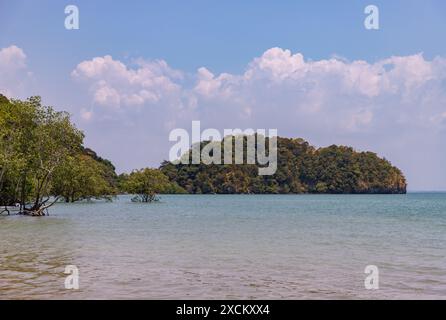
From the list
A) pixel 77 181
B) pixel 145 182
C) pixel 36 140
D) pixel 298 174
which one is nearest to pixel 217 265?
pixel 36 140

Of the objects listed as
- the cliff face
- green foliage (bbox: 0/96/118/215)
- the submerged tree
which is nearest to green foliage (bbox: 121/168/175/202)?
the submerged tree

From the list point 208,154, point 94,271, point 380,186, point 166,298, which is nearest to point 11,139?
point 94,271

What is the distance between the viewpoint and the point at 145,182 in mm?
80188

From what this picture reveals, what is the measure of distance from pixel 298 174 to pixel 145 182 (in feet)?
308

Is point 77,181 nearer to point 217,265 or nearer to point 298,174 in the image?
point 217,265

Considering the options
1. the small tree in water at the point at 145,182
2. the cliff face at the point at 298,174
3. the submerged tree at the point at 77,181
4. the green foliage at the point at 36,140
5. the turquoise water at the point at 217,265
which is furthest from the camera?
the cliff face at the point at 298,174

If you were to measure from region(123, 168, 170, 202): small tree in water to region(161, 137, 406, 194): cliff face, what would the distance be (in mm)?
75439

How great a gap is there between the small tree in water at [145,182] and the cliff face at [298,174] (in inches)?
2970

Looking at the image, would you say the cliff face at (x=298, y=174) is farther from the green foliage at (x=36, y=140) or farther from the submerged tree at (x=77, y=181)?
the green foliage at (x=36, y=140)

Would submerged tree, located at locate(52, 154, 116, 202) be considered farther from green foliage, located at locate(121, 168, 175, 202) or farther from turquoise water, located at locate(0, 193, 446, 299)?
turquoise water, located at locate(0, 193, 446, 299)

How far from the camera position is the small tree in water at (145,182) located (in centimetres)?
7825

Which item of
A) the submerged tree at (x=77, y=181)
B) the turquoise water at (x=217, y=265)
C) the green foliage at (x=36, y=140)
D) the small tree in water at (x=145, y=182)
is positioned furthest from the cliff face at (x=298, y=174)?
the turquoise water at (x=217, y=265)

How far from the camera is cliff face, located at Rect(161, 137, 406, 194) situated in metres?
159
